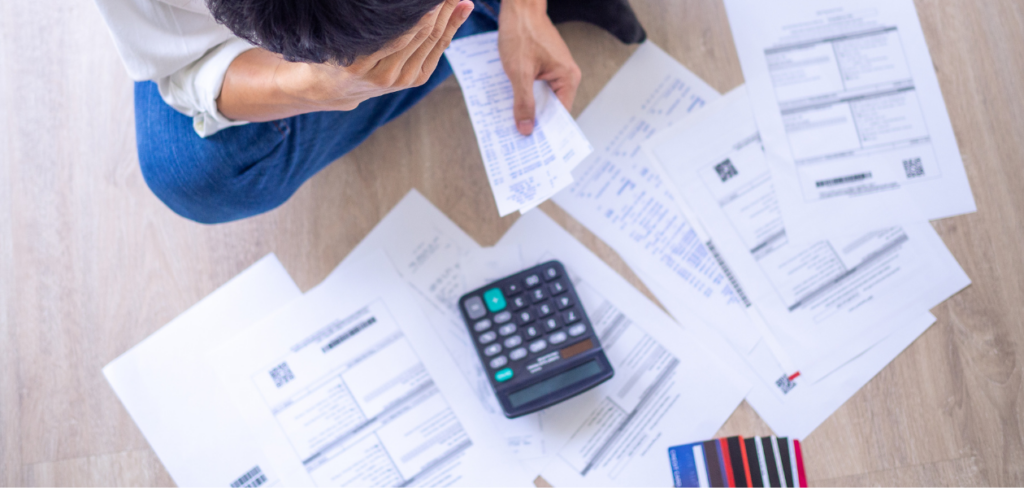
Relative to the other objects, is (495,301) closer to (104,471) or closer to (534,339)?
(534,339)

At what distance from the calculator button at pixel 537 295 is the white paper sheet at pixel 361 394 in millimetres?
126

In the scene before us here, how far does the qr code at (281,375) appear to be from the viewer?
715 mm

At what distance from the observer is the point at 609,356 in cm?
72

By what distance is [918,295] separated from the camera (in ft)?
2.35

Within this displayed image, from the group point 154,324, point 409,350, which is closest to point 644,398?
point 409,350

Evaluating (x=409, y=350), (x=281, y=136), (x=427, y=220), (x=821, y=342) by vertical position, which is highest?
(x=281, y=136)

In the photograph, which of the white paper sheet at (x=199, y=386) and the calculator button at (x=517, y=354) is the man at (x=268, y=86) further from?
the calculator button at (x=517, y=354)

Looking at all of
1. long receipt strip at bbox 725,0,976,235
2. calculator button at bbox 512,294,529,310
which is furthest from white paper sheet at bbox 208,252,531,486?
long receipt strip at bbox 725,0,976,235

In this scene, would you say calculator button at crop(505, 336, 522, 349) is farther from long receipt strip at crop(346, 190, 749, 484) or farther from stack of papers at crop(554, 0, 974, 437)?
stack of papers at crop(554, 0, 974, 437)

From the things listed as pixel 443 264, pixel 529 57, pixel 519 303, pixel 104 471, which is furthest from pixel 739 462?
pixel 104 471

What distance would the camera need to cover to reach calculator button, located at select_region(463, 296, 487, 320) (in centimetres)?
70

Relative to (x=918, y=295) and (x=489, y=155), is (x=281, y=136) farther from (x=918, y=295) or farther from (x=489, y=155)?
(x=918, y=295)

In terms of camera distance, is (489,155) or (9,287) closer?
(489,155)

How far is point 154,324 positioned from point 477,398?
414 mm
